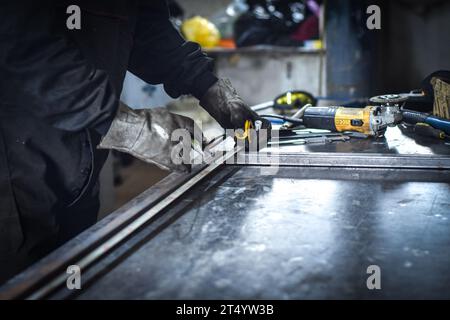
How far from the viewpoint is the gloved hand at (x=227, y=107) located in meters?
1.80

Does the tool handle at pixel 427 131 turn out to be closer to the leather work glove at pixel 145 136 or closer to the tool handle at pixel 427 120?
the tool handle at pixel 427 120

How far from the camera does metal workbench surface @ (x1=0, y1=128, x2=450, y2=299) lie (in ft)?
2.47

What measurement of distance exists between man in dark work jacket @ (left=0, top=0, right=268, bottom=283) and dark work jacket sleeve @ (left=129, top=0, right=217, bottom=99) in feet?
0.13

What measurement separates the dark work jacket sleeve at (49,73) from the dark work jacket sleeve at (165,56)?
24.9 inches

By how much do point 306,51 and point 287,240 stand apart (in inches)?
153

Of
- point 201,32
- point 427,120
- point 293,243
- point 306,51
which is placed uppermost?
point 201,32

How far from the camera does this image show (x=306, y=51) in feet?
15.0

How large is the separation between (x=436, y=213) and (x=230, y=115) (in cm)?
93

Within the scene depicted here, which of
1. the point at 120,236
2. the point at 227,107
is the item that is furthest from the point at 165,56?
the point at 120,236

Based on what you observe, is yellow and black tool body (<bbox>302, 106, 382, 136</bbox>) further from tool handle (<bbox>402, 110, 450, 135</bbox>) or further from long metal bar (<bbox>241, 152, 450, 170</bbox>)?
long metal bar (<bbox>241, 152, 450, 170</bbox>)

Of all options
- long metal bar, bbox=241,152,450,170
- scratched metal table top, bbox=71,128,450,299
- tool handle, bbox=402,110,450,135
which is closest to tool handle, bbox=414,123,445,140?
tool handle, bbox=402,110,450,135

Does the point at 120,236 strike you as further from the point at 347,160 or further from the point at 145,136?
the point at 347,160
